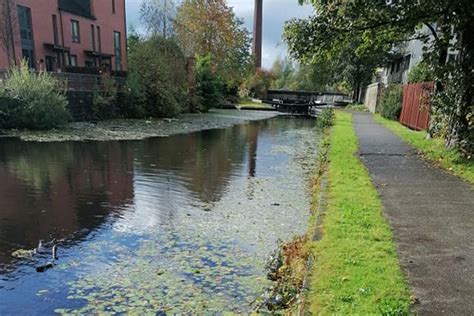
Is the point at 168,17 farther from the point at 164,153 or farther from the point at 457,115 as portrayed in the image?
the point at 457,115

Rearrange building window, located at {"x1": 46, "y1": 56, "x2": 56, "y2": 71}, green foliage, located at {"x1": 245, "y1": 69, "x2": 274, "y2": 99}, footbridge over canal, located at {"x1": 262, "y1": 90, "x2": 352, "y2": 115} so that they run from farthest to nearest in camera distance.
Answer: green foliage, located at {"x1": 245, "y1": 69, "x2": 274, "y2": 99} < footbridge over canal, located at {"x1": 262, "y1": 90, "x2": 352, "y2": 115} < building window, located at {"x1": 46, "y1": 56, "x2": 56, "y2": 71}

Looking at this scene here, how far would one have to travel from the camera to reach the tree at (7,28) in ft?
85.9

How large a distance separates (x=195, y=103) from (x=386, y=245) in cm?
3035

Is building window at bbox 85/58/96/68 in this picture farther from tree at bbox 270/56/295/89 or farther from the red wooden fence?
tree at bbox 270/56/295/89

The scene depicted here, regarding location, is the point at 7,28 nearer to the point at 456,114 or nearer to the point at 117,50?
the point at 117,50

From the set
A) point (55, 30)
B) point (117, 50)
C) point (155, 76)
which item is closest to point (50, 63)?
point (55, 30)

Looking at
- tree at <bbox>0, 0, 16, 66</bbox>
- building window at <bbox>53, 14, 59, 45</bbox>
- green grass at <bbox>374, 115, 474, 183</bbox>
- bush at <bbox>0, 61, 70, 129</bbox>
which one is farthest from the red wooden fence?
building window at <bbox>53, 14, 59, 45</bbox>

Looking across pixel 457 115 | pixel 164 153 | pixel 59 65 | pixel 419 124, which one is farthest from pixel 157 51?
pixel 457 115

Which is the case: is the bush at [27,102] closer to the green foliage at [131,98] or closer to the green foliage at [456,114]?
the green foliage at [131,98]

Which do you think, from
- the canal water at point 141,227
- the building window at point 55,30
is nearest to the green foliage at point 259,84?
the building window at point 55,30

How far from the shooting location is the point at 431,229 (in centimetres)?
523

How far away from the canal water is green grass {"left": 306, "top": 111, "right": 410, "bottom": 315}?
Answer: 84 cm

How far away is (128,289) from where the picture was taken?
4.62 m

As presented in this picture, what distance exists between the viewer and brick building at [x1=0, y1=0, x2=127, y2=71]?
27391mm
